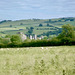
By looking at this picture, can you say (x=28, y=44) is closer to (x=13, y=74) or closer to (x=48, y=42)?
(x=48, y=42)

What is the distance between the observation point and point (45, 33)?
6594 inches

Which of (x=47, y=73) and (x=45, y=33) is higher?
(x=47, y=73)

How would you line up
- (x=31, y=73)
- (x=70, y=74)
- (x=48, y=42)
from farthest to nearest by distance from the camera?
(x=48, y=42)
(x=31, y=73)
(x=70, y=74)

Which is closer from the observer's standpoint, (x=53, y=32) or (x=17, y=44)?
(x=17, y=44)

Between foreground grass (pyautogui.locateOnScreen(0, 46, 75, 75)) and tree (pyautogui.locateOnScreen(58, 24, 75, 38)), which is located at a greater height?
foreground grass (pyautogui.locateOnScreen(0, 46, 75, 75))

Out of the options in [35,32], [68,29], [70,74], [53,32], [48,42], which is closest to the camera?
[70,74]

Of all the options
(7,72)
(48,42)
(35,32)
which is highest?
(7,72)

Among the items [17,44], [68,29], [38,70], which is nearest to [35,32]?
[68,29]

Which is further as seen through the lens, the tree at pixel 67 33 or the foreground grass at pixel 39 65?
the tree at pixel 67 33

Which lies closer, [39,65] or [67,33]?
[39,65]

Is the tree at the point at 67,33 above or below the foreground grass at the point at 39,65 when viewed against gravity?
below

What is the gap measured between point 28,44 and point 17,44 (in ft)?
7.75

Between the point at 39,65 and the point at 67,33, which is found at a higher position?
the point at 39,65

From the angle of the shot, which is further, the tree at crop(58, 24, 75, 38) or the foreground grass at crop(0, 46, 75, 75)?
the tree at crop(58, 24, 75, 38)
